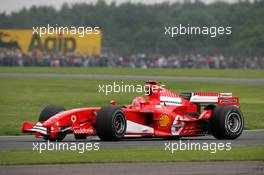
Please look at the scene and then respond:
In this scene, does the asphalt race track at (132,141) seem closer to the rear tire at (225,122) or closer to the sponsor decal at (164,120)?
the rear tire at (225,122)

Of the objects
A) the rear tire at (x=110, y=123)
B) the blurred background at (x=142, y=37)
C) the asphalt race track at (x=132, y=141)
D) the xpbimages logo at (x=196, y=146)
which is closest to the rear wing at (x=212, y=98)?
the asphalt race track at (x=132, y=141)

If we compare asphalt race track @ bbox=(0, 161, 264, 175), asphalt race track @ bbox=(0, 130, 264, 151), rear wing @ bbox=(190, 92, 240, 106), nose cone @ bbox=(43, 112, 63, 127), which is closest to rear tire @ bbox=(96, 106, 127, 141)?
asphalt race track @ bbox=(0, 130, 264, 151)

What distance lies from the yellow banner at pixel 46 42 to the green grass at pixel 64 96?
28583 mm

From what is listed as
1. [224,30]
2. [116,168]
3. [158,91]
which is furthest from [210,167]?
[224,30]

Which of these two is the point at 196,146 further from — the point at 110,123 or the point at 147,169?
the point at 147,169

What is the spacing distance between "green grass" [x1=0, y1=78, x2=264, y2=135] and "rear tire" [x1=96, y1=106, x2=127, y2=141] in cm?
441

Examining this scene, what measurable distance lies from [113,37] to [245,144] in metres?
75.5

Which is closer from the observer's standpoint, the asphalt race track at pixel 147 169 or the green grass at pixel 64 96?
the asphalt race track at pixel 147 169

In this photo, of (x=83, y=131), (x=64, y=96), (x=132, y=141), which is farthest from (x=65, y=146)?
(x=64, y=96)

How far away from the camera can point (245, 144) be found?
1967 cm

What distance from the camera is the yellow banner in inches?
3263

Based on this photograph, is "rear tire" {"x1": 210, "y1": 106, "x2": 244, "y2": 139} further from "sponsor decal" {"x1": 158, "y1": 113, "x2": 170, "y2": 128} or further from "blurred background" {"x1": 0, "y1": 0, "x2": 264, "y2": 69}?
"blurred background" {"x1": 0, "y1": 0, "x2": 264, "y2": 69}

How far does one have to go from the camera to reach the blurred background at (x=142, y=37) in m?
81.5

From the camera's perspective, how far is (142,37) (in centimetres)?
9162
